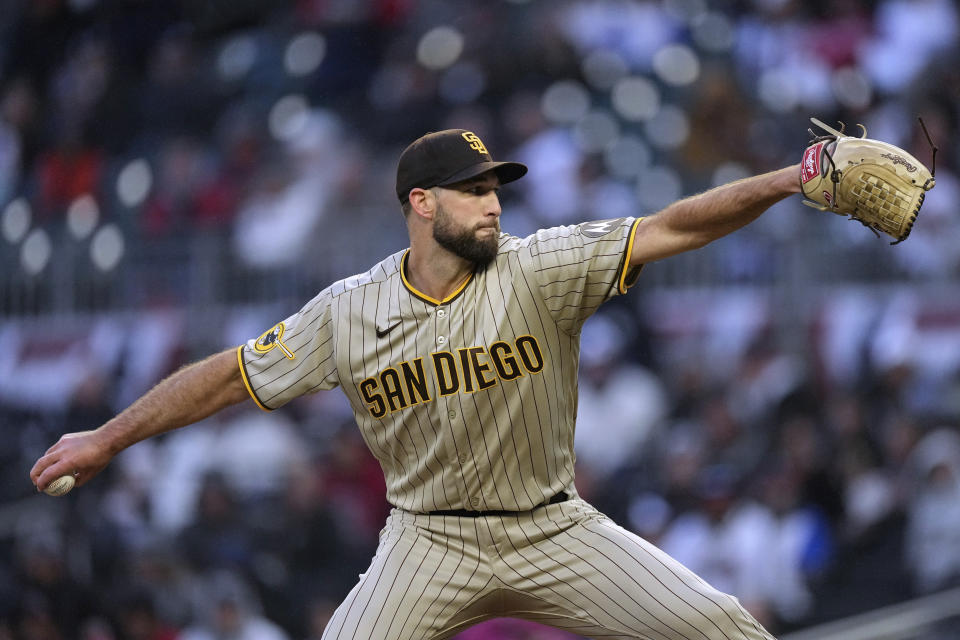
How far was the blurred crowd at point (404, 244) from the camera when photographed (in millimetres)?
6465

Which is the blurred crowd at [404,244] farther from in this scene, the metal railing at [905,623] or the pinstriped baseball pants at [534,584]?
the pinstriped baseball pants at [534,584]

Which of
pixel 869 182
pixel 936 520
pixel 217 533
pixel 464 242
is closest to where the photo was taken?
pixel 869 182

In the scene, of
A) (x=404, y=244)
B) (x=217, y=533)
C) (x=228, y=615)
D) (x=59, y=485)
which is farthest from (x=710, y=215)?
(x=217, y=533)

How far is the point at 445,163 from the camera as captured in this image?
361cm

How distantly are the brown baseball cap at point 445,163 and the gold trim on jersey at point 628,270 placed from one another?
1.51 ft

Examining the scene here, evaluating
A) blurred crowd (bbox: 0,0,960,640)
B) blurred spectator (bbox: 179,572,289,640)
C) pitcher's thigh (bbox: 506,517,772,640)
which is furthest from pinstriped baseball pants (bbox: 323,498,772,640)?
blurred spectator (bbox: 179,572,289,640)

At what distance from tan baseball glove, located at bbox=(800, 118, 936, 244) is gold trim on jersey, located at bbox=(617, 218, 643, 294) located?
49cm

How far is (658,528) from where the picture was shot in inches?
263

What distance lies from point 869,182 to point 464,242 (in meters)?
1.13

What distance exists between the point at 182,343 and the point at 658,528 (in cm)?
349

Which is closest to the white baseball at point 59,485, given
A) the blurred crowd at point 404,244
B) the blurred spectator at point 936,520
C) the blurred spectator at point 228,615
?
the blurred crowd at point 404,244

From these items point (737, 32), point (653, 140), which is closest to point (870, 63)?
point (737, 32)

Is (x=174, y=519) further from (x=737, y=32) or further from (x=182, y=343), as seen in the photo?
(x=737, y=32)

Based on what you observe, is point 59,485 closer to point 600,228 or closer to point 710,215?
point 600,228
